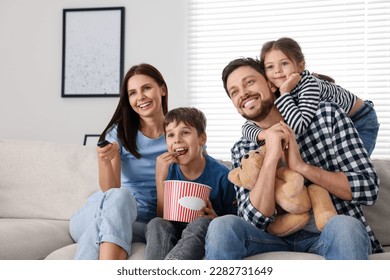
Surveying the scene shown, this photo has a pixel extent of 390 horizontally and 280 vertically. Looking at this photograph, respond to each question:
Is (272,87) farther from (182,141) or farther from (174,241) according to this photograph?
(174,241)

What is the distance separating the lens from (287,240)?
1.56m

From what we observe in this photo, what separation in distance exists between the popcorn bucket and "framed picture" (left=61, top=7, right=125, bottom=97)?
199cm

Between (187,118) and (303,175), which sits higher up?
(187,118)

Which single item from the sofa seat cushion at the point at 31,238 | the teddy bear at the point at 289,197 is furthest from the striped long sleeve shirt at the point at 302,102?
the sofa seat cushion at the point at 31,238

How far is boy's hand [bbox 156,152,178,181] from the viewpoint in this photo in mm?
1729

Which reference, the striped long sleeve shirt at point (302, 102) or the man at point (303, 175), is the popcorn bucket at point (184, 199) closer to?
the man at point (303, 175)

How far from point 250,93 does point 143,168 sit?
544 millimetres

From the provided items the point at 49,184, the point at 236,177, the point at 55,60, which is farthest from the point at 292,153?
the point at 55,60

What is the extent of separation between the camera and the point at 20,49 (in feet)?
12.0

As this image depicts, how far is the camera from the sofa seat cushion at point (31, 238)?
178cm

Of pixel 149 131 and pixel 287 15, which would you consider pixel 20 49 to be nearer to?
pixel 287 15

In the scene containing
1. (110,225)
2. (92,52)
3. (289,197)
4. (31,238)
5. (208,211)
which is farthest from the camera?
(92,52)

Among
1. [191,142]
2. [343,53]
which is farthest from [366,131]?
[343,53]

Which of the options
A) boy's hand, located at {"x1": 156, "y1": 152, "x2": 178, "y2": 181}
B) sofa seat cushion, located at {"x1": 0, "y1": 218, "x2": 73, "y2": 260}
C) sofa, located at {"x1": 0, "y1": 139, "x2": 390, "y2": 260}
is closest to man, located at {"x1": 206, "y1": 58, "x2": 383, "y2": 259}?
boy's hand, located at {"x1": 156, "y1": 152, "x2": 178, "y2": 181}
